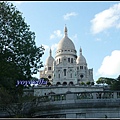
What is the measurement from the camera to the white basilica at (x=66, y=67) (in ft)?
320

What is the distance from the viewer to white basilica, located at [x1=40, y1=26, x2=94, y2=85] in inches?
3841

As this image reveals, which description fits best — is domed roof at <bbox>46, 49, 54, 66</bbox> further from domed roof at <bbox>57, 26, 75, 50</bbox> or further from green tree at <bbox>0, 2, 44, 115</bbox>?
green tree at <bbox>0, 2, 44, 115</bbox>

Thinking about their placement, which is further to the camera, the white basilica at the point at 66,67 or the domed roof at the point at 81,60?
the domed roof at the point at 81,60

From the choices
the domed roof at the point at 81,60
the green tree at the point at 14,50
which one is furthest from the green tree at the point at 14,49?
the domed roof at the point at 81,60

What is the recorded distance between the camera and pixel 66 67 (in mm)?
98875

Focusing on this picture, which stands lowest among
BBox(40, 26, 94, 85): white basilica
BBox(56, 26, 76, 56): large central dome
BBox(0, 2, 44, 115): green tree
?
BBox(0, 2, 44, 115): green tree

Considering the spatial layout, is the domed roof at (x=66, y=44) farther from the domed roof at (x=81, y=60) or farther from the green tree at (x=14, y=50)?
the green tree at (x=14, y=50)

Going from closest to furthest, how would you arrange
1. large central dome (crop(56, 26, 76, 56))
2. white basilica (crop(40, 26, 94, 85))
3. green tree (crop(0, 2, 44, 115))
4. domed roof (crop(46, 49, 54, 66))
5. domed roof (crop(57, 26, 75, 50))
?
green tree (crop(0, 2, 44, 115)) < white basilica (crop(40, 26, 94, 85)) < large central dome (crop(56, 26, 76, 56)) < domed roof (crop(57, 26, 75, 50)) < domed roof (crop(46, 49, 54, 66))

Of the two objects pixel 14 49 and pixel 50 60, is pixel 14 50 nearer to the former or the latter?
pixel 14 49

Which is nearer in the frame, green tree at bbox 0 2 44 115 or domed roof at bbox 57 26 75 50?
green tree at bbox 0 2 44 115

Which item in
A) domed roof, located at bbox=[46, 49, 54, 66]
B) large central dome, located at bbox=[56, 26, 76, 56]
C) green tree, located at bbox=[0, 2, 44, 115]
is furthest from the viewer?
domed roof, located at bbox=[46, 49, 54, 66]

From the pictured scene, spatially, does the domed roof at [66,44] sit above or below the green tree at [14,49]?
above

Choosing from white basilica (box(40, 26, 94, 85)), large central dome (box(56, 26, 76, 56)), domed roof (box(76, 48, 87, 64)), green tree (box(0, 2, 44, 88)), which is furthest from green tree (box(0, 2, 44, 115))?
domed roof (box(76, 48, 87, 64))

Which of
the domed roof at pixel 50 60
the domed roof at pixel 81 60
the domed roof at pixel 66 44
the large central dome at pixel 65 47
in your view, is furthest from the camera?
the domed roof at pixel 50 60
